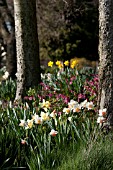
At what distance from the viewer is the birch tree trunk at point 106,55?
177 inches

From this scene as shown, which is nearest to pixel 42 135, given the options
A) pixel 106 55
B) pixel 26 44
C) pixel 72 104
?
pixel 72 104

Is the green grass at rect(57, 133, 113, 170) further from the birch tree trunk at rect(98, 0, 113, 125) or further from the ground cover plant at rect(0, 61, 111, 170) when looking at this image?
the birch tree trunk at rect(98, 0, 113, 125)

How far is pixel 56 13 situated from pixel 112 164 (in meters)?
10.9

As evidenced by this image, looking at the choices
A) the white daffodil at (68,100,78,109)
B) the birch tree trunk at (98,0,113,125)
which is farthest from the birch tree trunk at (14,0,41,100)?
the white daffodil at (68,100,78,109)

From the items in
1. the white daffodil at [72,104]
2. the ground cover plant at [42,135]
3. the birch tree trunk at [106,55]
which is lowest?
the ground cover plant at [42,135]

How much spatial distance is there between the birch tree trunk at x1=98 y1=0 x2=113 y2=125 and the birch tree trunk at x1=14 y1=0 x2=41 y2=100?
2.57 meters

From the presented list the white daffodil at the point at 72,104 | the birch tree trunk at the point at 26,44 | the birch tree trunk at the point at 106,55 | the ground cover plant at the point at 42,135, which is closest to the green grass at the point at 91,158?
the ground cover plant at the point at 42,135

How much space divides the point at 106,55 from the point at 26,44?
264cm

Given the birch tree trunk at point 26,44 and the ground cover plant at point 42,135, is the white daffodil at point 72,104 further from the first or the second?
the birch tree trunk at point 26,44

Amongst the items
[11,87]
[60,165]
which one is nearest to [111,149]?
[60,165]

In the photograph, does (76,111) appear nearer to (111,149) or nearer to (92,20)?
(111,149)

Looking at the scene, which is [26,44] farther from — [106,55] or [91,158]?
[91,158]

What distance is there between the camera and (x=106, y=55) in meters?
4.61

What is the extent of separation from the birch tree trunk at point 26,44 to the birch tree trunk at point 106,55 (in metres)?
2.57
